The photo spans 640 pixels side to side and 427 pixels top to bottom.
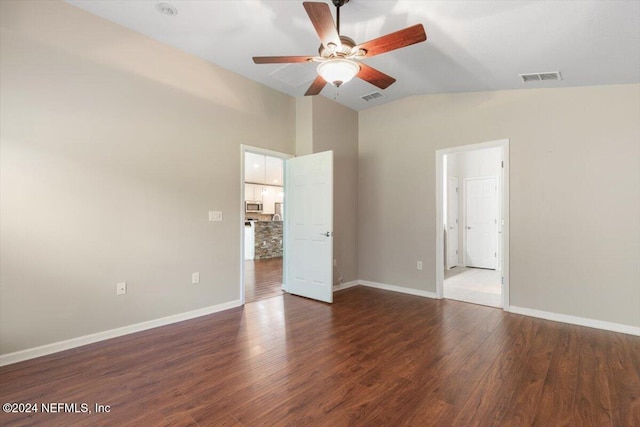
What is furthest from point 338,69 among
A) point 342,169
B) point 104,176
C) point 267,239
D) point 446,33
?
point 267,239

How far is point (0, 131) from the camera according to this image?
248cm

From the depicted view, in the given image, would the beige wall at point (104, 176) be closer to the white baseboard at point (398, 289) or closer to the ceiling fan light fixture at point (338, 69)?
the ceiling fan light fixture at point (338, 69)

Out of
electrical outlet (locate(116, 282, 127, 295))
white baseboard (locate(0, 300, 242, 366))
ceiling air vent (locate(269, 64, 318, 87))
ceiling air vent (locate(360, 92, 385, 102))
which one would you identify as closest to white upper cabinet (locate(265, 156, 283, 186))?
ceiling air vent (locate(360, 92, 385, 102))

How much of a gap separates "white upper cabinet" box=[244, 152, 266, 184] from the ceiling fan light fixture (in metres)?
6.86

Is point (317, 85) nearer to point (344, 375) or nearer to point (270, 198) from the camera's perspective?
point (344, 375)

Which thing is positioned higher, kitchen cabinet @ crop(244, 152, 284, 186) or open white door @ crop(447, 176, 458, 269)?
kitchen cabinet @ crop(244, 152, 284, 186)

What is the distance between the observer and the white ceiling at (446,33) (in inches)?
92.8

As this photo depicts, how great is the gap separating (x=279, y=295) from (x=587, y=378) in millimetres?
3596

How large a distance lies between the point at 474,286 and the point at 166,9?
5730 millimetres

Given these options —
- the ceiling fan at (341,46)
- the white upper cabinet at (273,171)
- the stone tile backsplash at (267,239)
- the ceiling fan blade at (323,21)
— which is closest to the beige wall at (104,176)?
the ceiling fan at (341,46)

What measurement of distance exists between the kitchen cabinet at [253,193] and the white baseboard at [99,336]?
558 cm

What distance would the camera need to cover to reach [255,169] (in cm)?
922

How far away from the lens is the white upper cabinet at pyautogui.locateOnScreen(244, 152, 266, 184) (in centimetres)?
904

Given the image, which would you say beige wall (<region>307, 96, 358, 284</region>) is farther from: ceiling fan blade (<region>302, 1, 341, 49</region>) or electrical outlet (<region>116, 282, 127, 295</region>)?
electrical outlet (<region>116, 282, 127, 295</region>)
